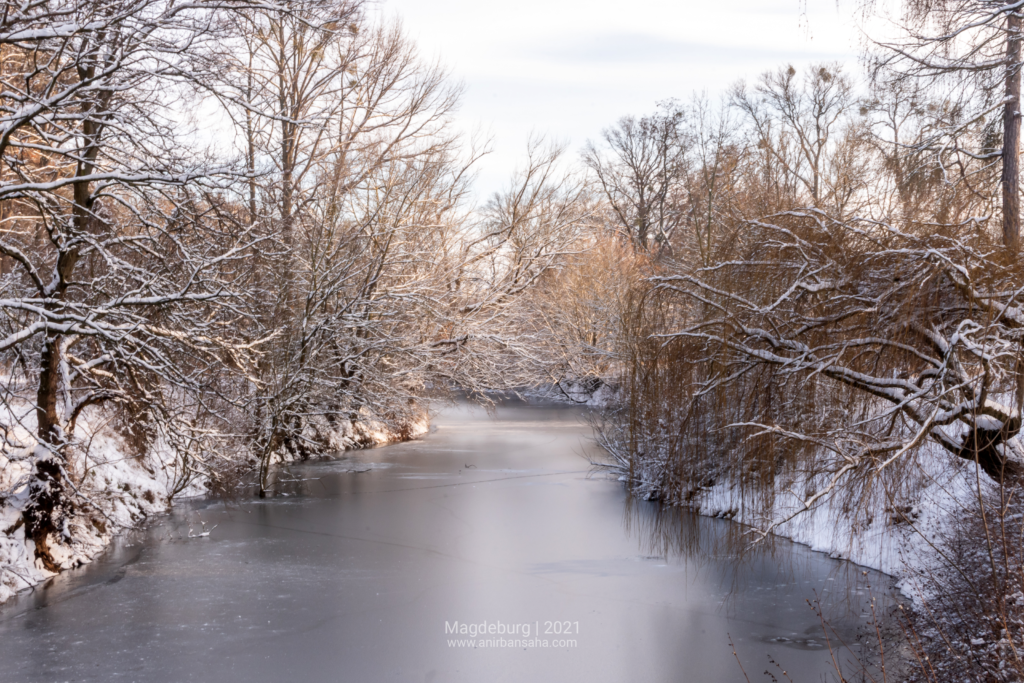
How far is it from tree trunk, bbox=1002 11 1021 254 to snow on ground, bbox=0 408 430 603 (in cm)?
691

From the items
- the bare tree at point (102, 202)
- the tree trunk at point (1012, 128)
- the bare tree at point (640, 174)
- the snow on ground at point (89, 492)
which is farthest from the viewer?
the bare tree at point (640, 174)

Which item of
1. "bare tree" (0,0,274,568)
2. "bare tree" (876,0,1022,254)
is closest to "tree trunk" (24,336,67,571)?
"bare tree" (0,0,274,568)

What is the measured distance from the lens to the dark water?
5.55 metres

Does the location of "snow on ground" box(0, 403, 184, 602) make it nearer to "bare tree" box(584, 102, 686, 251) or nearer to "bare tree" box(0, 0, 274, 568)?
"bare tree" box(0, 0, 274, 568)

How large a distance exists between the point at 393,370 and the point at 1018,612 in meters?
11.5

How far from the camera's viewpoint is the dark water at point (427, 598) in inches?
219

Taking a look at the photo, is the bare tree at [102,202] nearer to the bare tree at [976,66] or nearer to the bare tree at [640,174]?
the bare tree at [976,66]

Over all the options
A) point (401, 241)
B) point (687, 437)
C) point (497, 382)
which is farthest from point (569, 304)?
point (687, 437)

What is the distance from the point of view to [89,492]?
7.87 meters

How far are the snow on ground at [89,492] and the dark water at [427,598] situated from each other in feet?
0.76

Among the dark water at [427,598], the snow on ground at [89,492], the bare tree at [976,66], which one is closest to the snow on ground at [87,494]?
the snow on ground at [89,492]

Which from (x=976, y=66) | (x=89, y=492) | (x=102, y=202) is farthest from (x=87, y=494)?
(x=976, y=66)

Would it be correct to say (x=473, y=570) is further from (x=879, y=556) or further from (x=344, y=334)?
(x=344, y=334)

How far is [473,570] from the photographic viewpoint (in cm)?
795
